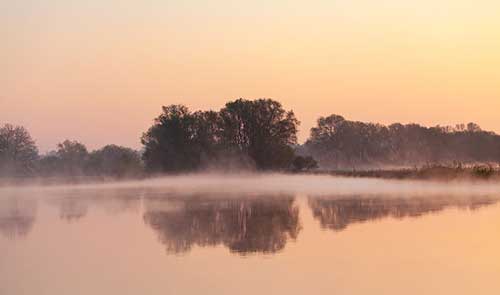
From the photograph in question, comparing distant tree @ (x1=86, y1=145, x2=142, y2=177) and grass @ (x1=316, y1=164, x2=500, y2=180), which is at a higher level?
distant tree @ (x1=86, y1=145, x2=142, y2=177)

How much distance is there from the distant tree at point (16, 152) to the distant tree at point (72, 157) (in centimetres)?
1047

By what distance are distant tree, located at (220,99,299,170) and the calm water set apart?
5844 cm

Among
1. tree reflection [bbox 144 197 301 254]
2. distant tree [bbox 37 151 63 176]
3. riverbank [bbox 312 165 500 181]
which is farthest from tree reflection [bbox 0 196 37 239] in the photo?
distant tree [bbox 37 151 63 176]

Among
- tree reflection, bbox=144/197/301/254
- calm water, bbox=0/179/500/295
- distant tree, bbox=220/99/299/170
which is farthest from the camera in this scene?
distant tree, bbox=220/99/299/170

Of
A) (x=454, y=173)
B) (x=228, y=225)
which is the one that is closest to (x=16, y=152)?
(x=454, y=173)

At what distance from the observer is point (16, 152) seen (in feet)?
313

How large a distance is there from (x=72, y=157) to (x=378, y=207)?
103450mm

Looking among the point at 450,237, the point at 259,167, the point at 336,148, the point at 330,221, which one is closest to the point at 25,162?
the point at 259,167

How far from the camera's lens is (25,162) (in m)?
95.9

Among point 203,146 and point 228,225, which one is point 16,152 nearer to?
point 203,146

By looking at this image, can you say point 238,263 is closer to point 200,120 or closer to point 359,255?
point 359,255

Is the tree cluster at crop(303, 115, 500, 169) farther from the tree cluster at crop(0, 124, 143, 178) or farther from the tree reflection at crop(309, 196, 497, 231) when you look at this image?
the tree reflection at crop(309, 196, 497, 231)

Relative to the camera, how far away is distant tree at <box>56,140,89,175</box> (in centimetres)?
11193

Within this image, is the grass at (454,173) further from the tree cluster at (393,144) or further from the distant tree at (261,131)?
the tree cluster at (393,144)
